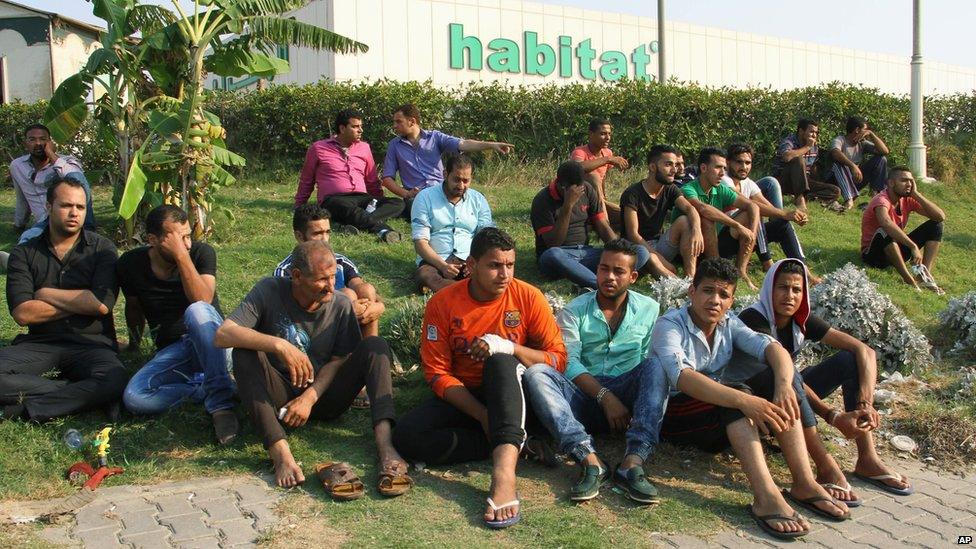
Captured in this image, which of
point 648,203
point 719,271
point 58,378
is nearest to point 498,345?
point 719,271

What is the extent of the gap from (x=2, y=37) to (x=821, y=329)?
1743cm

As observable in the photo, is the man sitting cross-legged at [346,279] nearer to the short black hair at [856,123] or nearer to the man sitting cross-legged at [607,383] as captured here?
the man sitting cross-legged at [607,383]

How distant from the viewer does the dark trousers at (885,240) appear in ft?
32.2

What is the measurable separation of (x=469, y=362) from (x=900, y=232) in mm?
6117

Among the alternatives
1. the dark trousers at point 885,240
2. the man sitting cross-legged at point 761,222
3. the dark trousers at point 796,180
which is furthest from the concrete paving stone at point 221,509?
the dark trousers at point 796,180

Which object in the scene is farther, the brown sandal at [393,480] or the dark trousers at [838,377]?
the dark trousers at [838,377]

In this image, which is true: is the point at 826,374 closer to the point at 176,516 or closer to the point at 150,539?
the point at 176,516

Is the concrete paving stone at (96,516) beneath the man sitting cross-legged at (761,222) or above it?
beneath

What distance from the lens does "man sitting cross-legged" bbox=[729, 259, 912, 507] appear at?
518cm

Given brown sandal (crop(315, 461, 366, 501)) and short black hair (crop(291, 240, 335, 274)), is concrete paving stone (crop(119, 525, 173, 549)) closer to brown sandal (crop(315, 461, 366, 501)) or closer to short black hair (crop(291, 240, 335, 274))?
brown sandal (crop(315, 461, 366, 501))

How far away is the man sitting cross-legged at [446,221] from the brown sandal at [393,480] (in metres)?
3.33

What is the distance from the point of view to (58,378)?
5934mm

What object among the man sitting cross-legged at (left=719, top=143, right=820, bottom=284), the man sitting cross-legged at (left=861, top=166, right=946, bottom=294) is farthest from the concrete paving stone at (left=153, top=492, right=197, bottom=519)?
the man sitting cross-legged at (left=861, top=166, right=946, bottom=294)

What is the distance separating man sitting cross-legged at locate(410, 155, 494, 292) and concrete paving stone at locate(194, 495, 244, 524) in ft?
11.9
